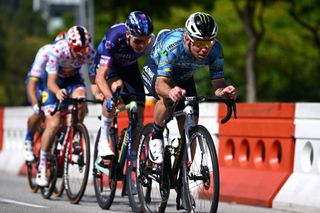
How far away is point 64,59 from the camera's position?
40.1 feet

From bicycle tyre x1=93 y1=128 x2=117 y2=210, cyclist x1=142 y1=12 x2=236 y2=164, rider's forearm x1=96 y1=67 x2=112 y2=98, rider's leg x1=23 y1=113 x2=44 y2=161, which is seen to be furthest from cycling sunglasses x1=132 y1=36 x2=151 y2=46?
rider's leg x1=23 y1=113 x2=44 y2=161

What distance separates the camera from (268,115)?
1191 cm

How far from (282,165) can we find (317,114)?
94 cm

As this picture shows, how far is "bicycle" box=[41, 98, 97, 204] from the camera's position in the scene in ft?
37.7

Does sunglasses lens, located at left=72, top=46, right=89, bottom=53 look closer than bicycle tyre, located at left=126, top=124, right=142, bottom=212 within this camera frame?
No

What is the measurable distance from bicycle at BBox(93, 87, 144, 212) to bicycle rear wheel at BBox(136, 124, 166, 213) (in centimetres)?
15

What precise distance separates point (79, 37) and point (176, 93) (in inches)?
138

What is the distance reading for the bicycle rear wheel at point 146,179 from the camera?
9.70 meters

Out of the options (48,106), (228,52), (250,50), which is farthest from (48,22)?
(48,106)

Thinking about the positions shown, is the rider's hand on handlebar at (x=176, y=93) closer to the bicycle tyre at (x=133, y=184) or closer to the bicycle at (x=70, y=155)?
the bicycle tyre at (x=133, y=184)

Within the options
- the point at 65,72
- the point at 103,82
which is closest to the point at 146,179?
the point at 103,82

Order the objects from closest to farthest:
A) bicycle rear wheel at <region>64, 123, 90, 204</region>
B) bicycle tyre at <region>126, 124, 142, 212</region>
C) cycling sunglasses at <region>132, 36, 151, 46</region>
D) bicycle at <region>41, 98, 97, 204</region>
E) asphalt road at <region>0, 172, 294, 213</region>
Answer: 1. bicycle tyre at <region>126, 124, 142, 212</region>
2. cycling sunglasses at <region>132, 36, 151, 46</region>
3. asphalt road at <region>0, 172, 294, 213</region>
4. bicycle rear wheel at <region>64, 123, 90, 204</region>
5. bicycle at <region>41, 98, 97, 204</region>

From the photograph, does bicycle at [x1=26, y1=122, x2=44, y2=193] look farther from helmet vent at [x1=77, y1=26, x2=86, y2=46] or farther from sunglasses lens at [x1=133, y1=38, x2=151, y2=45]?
sunglasses lens at [x1=133, y1=38, x2=151, y2=45]

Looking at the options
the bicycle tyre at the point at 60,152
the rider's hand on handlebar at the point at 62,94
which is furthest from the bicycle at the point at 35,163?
the rider's hand on handlebar at the point at 62,94
